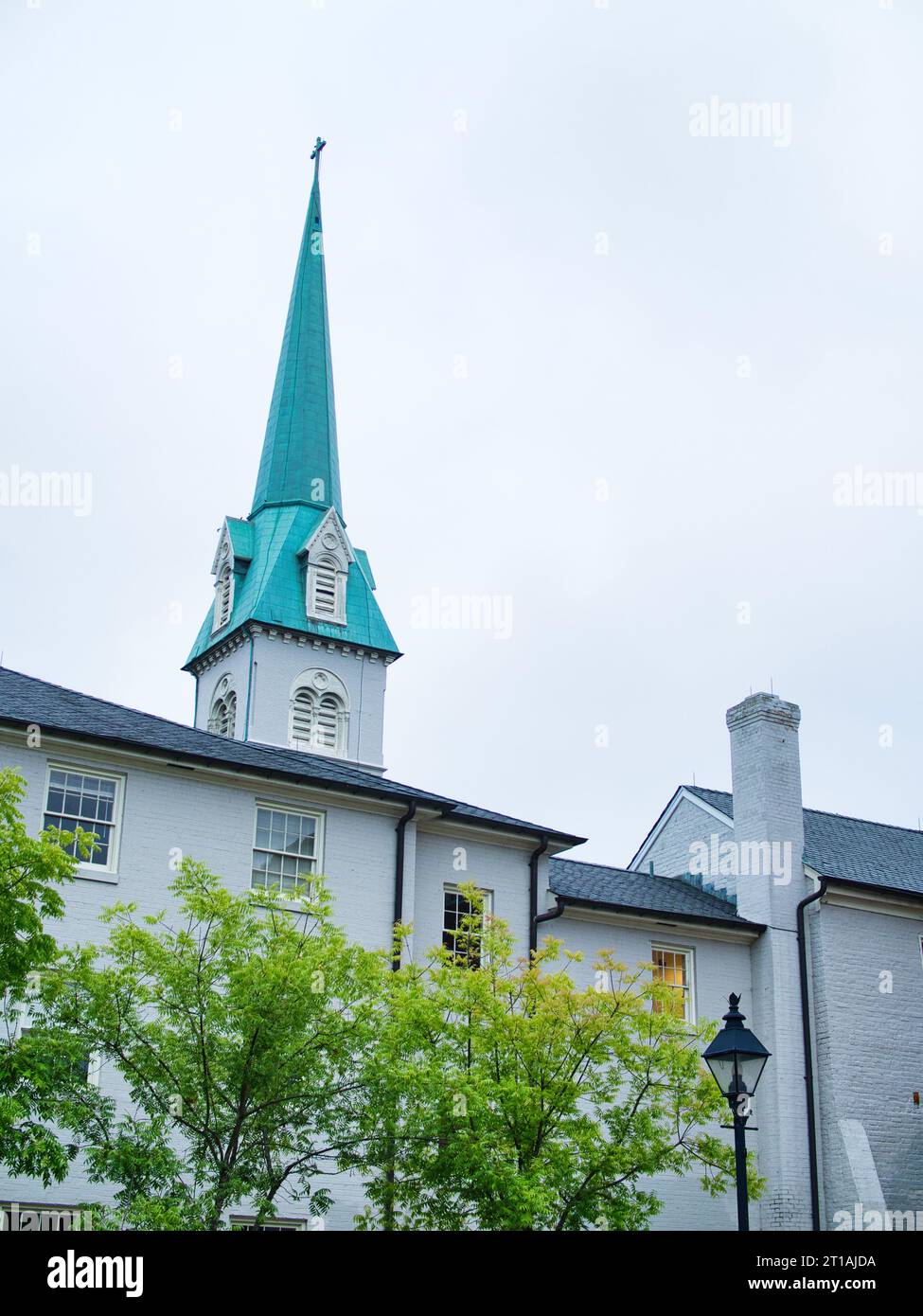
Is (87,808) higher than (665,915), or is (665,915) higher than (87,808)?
(87,808)

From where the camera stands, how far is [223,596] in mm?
62812

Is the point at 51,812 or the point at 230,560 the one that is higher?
the point at 230,560

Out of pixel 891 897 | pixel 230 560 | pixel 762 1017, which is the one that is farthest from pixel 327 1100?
pixel 230 560

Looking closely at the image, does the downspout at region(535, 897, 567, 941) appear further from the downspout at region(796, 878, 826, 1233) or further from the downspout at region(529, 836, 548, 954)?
the downspout at region(796, 878, 826, 1233)

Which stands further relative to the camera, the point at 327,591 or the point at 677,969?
the point at 327,591

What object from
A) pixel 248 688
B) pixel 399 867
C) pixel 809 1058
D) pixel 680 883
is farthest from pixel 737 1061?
pixel 248 688

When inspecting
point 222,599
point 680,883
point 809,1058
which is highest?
point 222,599

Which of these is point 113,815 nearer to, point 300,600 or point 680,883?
point 680,883

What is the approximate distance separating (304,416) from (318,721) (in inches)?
500

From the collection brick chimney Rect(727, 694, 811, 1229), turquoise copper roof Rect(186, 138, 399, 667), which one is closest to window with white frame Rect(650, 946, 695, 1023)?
brick chimney Rect(727, 694, 811, 1229)

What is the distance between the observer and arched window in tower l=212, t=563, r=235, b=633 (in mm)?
61844

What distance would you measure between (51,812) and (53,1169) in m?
8.09
